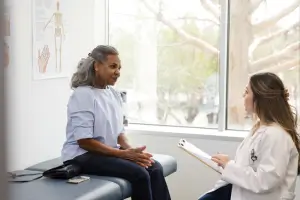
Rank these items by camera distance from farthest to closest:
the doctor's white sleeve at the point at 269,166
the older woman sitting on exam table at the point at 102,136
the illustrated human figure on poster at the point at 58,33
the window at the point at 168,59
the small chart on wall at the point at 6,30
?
1. the window at the point at 168,59
2. the illustrated human figure on poster at the point at 58,33
3. the older woman sitting on exam table at the point at 102,136
4. the doctor's white sleeve at the point at 269,166
5. the small chart on wall at the point at 6,30

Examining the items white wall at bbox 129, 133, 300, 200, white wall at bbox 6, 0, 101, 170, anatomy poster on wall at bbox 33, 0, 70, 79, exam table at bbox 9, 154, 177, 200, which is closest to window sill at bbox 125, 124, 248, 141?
white wall at bbox 129, 133, 300, 200

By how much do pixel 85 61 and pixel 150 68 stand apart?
1162 mm

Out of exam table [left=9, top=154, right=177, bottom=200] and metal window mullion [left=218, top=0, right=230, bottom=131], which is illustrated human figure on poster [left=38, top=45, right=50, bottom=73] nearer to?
exam table [left=9, top=154, right=177, bottom=200]

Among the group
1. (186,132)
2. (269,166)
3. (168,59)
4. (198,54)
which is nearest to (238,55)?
(198,54)

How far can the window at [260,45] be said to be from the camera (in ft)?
12.3

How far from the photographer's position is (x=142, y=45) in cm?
425

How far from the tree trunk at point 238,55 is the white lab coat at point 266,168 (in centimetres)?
147

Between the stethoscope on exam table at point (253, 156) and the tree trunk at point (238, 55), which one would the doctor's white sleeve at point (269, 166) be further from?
the tree trunk at point (238, 55)

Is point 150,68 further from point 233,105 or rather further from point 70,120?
point 70,120

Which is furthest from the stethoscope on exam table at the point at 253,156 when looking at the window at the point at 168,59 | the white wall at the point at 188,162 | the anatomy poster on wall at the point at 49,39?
the anatomy poster on wall at the point at 49,39

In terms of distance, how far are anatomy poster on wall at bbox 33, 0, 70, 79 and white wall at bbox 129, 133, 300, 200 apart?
0.93 meters

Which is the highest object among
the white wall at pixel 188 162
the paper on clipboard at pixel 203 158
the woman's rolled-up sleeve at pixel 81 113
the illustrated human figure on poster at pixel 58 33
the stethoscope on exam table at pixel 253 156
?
the illustrated human figure on poster at pixel 58 33

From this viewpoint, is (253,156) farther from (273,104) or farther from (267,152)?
(273,104)

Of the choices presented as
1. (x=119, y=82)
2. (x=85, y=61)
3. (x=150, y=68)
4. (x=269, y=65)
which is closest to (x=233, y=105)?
(x=269, y=65)
